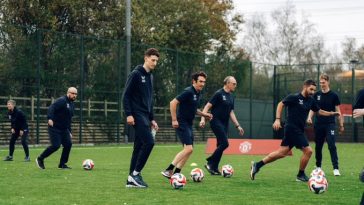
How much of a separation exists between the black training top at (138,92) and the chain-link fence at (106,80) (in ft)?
55.5

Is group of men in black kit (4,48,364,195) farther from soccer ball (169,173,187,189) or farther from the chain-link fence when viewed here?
the chain-link fence

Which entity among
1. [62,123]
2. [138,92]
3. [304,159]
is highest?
[138,92]

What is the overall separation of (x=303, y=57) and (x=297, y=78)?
2748 cm

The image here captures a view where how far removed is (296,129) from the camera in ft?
46.4

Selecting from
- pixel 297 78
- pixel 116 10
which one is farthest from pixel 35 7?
pixel 297 78

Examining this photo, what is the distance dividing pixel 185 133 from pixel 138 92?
2.24m

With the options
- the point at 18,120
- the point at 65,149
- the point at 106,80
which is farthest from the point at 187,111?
the point at 106,80

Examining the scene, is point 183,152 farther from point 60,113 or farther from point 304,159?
point 60,113

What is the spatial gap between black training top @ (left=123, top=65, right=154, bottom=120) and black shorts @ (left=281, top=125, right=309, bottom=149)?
334 cm

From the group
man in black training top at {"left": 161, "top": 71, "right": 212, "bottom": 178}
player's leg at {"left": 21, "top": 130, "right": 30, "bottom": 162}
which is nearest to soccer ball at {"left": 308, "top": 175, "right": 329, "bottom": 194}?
man in black training top at {"left": 161, "top": 71, "right": 212, "bottom": 178}

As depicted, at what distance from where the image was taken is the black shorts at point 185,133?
45.4 feet

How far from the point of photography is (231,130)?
40.2 metres

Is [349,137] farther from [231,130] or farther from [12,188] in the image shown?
[12,188]

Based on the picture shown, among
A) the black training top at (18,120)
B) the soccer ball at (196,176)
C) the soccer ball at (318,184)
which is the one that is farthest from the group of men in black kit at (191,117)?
the black training top at (18,120)
